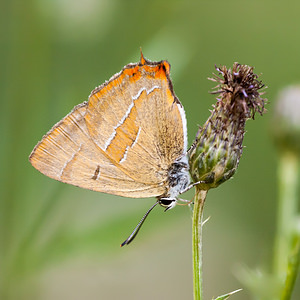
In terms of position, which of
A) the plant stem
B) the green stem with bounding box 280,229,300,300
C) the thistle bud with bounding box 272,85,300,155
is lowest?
the green stem with bounding box 280,229,300,300

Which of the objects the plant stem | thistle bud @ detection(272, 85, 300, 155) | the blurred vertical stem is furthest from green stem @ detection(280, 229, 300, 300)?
thistle bud @ detection(272, 85, 300, 155)

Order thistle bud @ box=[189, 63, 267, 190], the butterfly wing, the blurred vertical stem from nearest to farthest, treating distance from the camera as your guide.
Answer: the blurred vertical stem
thistle bud @ box=[189, 63, 267, 190]
the butterfly wing


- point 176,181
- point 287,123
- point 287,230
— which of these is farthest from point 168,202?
point 287,123

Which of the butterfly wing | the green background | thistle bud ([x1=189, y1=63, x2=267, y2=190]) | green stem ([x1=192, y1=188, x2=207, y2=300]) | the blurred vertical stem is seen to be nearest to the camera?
green stem ([x1=192, y1=188, x2=207, y2=300])

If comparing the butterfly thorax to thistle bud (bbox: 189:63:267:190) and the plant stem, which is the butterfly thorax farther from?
the plant stem

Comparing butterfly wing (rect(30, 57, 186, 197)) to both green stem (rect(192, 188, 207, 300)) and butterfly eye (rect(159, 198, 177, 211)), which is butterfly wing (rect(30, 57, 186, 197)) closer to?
butterfly eye (rect(159, 198, 177, 211))

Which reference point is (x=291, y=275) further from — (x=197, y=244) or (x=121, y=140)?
(x=121, y=140)

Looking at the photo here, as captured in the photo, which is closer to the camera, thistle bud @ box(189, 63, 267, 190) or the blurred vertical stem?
the blurred vertical stem

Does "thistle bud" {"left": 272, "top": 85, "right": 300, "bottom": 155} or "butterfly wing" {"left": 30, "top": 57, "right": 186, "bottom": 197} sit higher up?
"thistle bud" {"left": 272, "top": 85, "right": 300, "bottom": 155}

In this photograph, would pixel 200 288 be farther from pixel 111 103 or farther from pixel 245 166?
pixel 245 166
